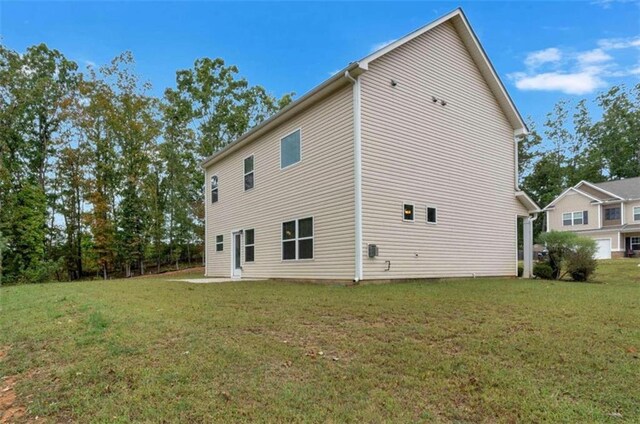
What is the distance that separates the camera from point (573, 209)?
32.5m

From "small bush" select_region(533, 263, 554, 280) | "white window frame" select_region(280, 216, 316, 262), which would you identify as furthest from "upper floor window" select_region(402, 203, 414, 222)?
"small bush" select_region(533, 263, 554, 280)

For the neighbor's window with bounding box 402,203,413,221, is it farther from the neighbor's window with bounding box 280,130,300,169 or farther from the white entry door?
the white entry door

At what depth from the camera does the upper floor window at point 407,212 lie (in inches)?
396

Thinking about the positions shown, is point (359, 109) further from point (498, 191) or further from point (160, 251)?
point (160, 251)

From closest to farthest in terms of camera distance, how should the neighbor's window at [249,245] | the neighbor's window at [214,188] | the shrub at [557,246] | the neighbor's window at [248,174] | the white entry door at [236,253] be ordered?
the shrub at [557,246]
the neighbor's window at [249,245]
the neighbor's window at [248,174]
the white entry door at [236,253]
the neighbor's window at [214,188]

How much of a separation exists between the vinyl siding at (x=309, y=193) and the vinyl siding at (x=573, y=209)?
3041cm

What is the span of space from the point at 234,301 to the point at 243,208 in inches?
303

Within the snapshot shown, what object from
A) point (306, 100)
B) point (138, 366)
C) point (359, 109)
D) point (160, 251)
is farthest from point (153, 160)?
point (138, 366)

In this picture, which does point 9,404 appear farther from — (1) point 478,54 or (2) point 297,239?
(1) point 478,54

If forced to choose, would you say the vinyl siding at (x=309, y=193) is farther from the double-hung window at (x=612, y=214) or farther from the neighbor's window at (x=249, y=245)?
the double-hung window at (x=612, y=214)

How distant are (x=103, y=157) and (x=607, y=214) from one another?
124 feet

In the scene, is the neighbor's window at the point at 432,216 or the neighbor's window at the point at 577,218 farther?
the neighbor's window at the point at 577,218

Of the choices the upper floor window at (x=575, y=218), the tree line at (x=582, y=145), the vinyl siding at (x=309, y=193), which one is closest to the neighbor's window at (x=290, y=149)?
the vinyl siding at (x=309, y=193)

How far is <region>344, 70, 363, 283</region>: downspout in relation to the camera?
29.6 ft
